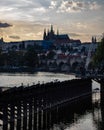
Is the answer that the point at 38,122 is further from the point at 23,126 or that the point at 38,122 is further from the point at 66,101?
the point at 66,101

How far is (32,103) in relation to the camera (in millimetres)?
70188

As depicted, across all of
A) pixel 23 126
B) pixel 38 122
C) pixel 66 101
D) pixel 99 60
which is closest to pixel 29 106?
pixel 38 122

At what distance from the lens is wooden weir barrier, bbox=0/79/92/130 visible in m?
59.3

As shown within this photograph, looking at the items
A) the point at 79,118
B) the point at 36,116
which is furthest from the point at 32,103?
the point at 79,118

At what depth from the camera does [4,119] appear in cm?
5822

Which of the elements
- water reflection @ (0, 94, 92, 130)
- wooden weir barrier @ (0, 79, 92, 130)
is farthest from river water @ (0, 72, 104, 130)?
wooden weir barrier @ (0, 79, 92, 130)

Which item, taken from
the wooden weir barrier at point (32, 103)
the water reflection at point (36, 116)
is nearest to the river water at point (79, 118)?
the water reflection at point (36, 116)

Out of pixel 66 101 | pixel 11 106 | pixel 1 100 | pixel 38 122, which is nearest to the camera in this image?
pixel 1 100

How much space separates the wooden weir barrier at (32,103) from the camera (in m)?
59.3

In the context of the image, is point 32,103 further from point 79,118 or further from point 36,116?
point 79,118

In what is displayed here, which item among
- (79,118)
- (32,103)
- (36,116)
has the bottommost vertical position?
(79,118)

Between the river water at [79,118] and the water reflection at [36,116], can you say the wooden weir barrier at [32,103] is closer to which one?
the water reflection at [36,116]

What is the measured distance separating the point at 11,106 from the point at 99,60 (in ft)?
263

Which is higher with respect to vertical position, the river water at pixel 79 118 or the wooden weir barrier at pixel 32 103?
the wooden weir barrier at pixel 32 103
